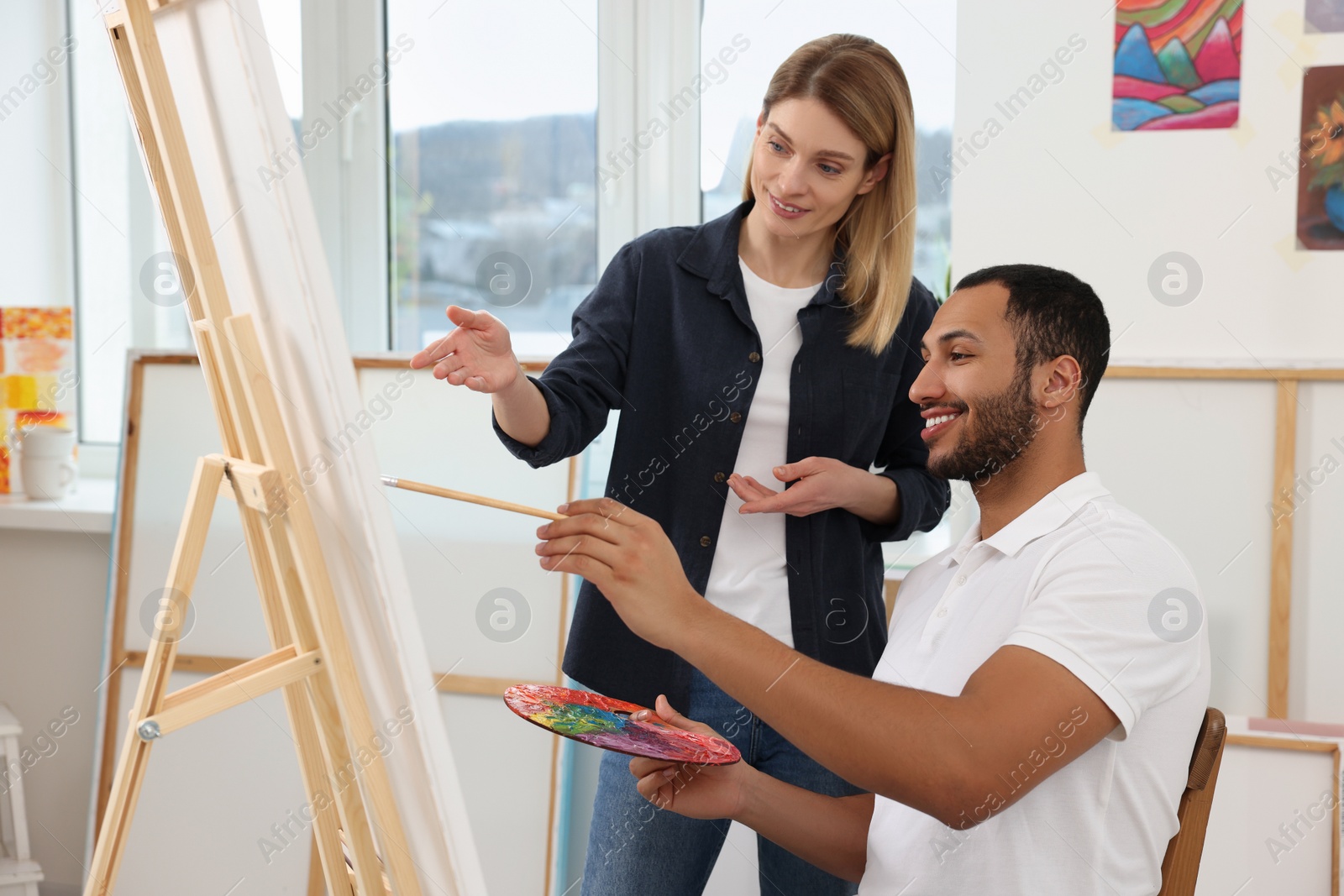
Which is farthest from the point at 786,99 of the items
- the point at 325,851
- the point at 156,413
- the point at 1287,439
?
the point at 156,413

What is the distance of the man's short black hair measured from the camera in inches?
44.6

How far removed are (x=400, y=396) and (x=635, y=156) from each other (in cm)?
74

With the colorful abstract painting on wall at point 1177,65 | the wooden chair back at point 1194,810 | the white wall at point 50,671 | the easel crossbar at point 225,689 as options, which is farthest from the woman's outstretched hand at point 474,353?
the white wall at point 50,671

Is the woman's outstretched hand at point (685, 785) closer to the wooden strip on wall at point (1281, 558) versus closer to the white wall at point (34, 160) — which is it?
the wooden strip on wall at point (1281, 558)

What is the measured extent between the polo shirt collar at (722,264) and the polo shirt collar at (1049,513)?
435 millimetres

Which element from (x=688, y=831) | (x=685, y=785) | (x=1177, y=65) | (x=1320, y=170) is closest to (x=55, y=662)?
(x=688, y=831)

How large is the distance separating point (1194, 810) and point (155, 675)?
0.94m

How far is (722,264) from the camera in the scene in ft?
4.59

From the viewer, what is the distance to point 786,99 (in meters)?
1.33

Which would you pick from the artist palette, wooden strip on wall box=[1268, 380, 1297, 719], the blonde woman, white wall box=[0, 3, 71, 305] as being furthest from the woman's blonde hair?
white wall box=[0, 3, 71, 305]

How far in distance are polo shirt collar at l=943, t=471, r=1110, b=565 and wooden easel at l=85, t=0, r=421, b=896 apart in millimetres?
643

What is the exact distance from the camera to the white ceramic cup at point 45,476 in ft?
7.75

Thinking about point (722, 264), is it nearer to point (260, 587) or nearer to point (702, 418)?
point (702, 418)

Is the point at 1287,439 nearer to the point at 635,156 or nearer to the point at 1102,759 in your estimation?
the point at 1102,759
